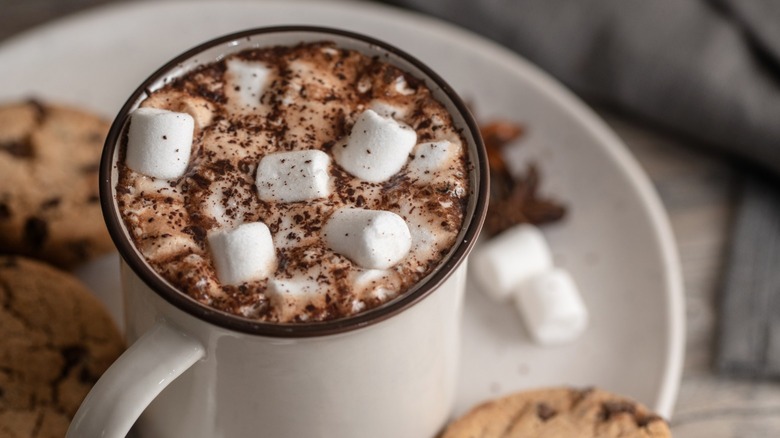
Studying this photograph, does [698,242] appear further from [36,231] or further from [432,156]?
[36,231]

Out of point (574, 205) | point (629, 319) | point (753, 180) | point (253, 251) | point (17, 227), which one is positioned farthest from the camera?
point (753, 180)

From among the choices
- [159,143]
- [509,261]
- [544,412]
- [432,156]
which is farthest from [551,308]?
[159,143]

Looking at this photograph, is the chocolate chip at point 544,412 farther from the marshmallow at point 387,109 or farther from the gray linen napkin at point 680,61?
the gray linen napkin at point 680,61

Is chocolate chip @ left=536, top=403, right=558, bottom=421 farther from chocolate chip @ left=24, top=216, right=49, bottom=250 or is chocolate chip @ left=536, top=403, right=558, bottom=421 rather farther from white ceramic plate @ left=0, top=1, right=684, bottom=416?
chocolate chip @ left=24, top=216, right=49, bottom=250

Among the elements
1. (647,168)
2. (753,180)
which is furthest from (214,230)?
(753,180)

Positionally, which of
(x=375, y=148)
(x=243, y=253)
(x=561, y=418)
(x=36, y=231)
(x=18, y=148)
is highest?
(x=375, y=148)

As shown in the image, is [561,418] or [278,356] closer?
[278,356]

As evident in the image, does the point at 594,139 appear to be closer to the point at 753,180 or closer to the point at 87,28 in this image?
the point at 753,180

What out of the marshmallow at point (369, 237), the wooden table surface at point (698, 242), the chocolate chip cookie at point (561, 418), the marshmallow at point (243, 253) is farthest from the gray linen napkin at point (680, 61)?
the marshmallow at point (243, 253)
